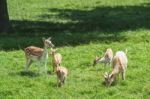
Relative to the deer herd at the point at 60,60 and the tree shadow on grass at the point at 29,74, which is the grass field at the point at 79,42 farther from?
the deer herd at the point at 60,60

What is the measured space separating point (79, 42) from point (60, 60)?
226 inches

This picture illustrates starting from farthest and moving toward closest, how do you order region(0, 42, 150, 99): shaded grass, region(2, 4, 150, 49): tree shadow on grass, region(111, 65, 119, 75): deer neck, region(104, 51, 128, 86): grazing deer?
region(2, 4, 150, 49): tree shadow on grass → region(111, 65, 119, 75): deer neck → region(104, 51, 128, 86): grazing deer → region(0, 42, 150, 99): shaded grass

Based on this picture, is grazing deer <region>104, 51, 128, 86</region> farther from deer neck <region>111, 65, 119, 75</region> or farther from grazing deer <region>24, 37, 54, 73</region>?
grazing deer <region>24, 37, 54, 73</region>

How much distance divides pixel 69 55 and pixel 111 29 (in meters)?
6.20

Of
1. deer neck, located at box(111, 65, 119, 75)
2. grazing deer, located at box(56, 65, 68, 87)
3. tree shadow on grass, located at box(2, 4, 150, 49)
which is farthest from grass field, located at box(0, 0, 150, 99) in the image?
deer neck, located at box(111, 65, 119, 75)

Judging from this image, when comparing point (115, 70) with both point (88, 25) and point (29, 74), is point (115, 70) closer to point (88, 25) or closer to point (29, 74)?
point (29, 74)

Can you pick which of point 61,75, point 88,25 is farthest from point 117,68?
point 88,25

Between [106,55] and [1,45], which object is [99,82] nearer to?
[106,55]

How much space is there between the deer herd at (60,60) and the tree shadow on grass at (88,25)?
15.9 feet

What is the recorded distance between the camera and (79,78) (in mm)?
15508

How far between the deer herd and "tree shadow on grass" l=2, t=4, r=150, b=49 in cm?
485

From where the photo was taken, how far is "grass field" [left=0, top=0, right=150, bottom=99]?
46.8 feet

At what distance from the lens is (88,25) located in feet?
85.6

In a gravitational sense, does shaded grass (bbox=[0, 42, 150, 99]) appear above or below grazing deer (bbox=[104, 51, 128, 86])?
below
